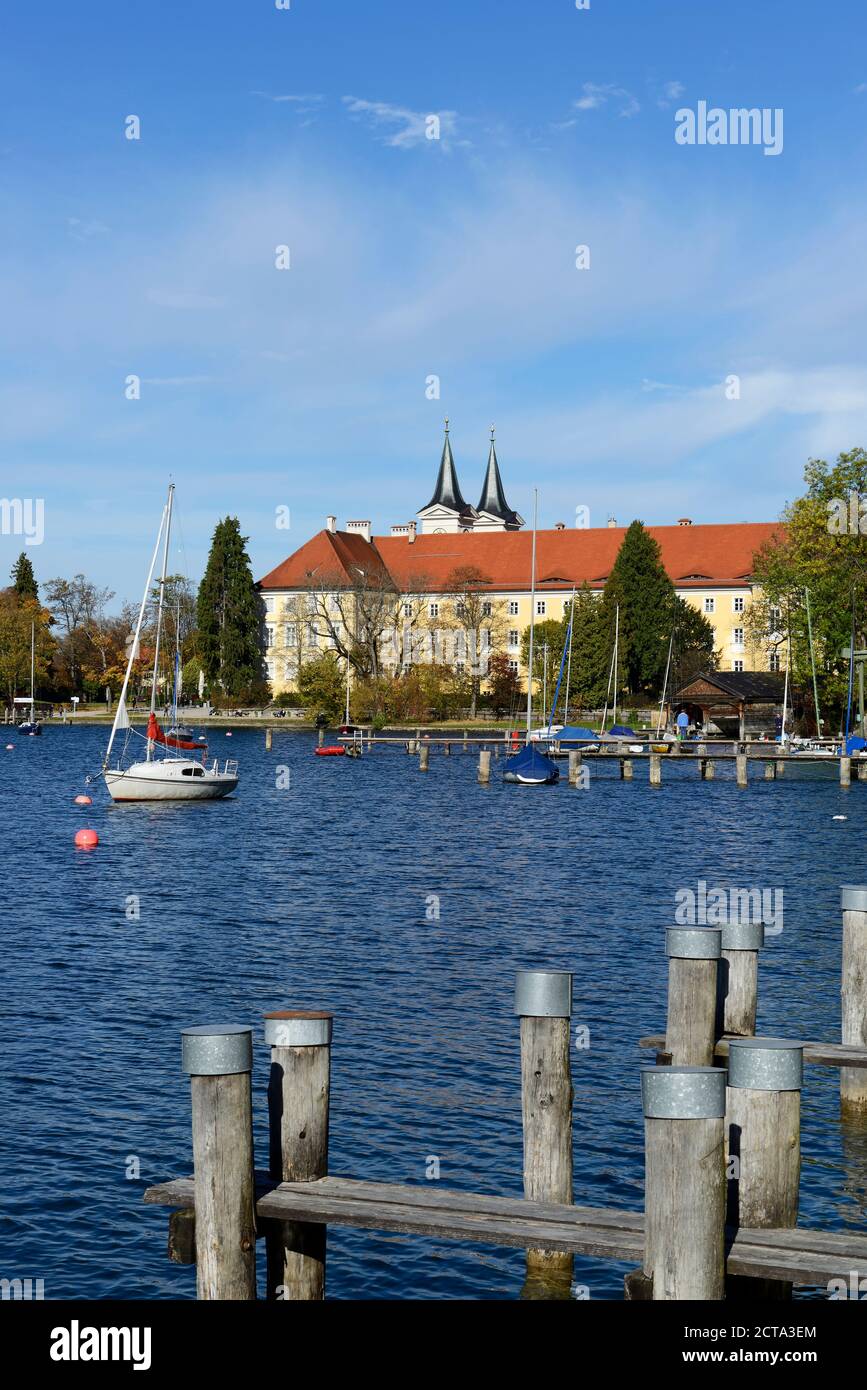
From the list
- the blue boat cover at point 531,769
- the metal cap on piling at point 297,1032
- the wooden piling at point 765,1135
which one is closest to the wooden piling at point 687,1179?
the wooden piling at point 765,1135

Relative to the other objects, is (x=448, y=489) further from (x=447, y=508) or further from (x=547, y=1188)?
(x=547, y=1188)

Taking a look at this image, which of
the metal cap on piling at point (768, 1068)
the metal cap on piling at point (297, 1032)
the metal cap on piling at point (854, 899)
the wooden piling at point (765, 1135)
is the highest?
the metal cap on piling at point (854, 899)

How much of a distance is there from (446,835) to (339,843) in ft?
12.6

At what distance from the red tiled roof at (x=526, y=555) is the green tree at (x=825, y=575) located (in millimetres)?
47275

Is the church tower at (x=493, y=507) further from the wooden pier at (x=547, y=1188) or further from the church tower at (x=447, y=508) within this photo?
the wooden pier at (x=547, y=1188)

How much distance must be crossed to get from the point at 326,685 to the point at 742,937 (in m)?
110

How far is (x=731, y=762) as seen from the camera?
95.2 meters

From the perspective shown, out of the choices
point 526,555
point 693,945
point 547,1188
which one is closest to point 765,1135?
point 547,1188

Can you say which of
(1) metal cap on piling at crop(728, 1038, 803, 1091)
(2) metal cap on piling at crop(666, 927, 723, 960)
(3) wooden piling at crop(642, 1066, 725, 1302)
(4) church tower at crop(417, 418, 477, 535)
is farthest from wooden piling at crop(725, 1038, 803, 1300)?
(4) church tower at crop(417, 418, 477, 535)

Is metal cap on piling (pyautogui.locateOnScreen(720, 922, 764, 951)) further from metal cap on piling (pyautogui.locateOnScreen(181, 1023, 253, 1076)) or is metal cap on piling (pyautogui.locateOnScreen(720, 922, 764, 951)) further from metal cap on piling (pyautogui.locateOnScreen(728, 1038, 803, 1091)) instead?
metal cap on piling (pyautogui.locateOnScreen(181, 1023, 253, 1076))

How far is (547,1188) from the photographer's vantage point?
10422 millimetres

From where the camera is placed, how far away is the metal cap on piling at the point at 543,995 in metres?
10.3
